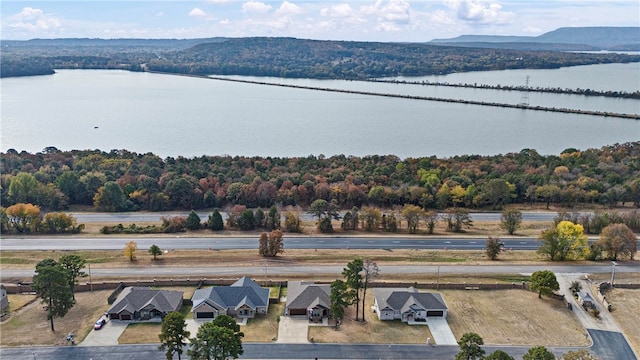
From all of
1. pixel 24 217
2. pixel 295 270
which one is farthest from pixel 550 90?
pixel 24 217

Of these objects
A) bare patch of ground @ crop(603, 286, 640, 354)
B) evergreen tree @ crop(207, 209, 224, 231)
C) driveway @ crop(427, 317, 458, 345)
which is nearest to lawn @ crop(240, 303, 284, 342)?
driveway @ crop(427, 317, 458, 345)

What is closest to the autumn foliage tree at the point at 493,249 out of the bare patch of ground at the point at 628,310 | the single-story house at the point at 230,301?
the bare patch of ground at the point at 628,310

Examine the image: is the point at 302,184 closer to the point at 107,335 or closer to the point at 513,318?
the point at 513,318

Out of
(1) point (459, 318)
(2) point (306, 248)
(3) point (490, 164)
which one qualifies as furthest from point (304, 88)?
(1) point (459, 318)

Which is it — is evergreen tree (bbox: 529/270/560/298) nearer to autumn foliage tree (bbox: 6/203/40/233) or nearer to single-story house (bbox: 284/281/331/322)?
single-story house (bbox: 284/281/331/322)

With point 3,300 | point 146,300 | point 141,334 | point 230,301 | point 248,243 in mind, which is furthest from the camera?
point 248,243

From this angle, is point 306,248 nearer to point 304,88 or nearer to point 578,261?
point 578,261
